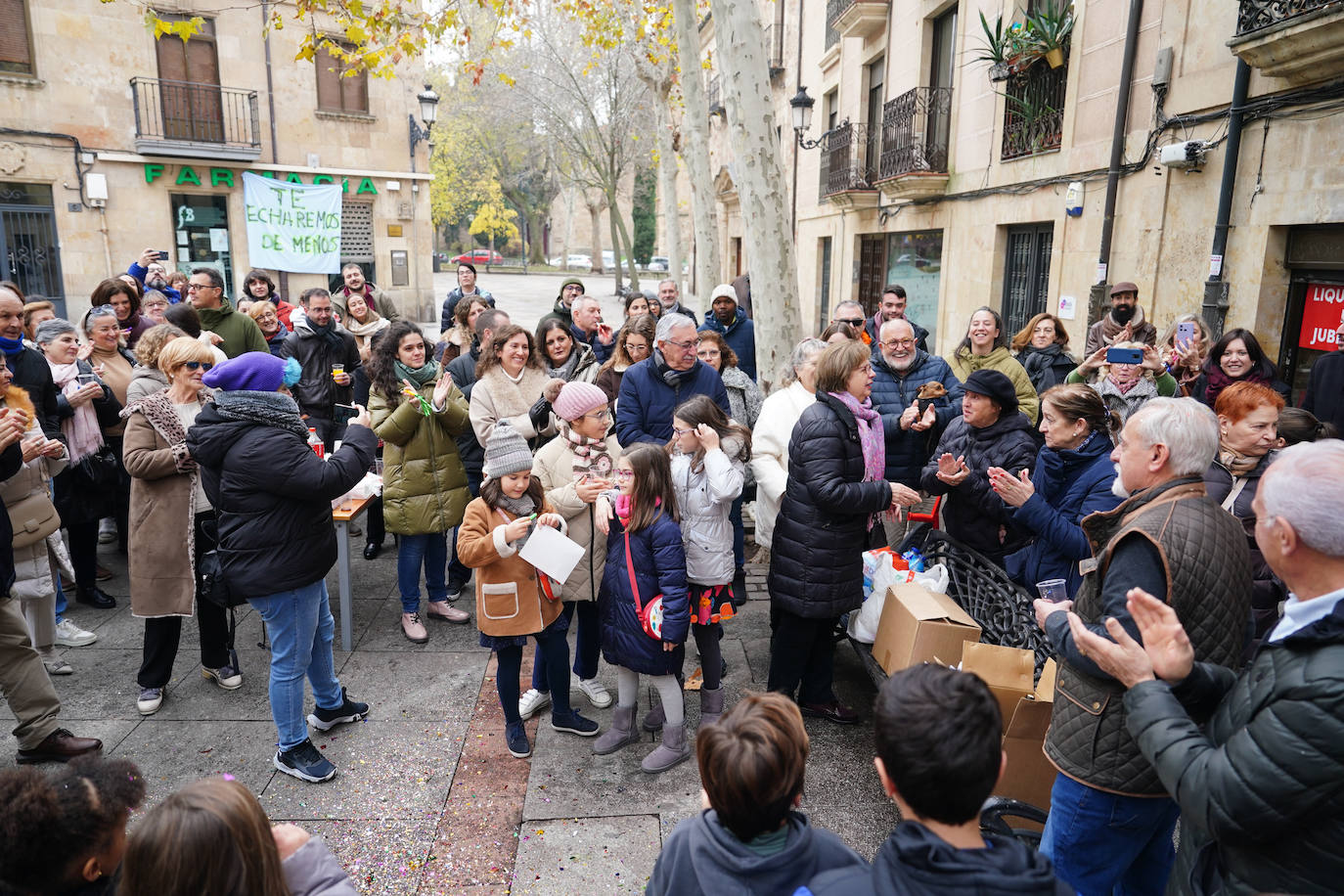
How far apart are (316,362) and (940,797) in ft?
19.8

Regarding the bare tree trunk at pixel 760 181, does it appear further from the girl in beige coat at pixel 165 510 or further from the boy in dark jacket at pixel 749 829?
the boy in dark jacket at pixel 749 829

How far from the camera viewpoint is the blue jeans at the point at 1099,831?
2.24 meters

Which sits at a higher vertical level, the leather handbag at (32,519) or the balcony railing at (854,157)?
the balcony railing at (854,157)

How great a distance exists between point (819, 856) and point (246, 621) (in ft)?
14.9

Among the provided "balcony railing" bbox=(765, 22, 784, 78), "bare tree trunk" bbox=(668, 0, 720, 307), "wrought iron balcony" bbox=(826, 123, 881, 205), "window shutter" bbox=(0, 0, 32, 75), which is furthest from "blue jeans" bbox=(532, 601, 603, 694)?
"balcony railing" bbox=(765, 22, 784, 78)

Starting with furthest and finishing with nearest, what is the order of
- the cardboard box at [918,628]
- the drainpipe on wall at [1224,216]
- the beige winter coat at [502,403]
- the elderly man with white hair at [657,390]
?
the drainpipe on wall at [1224,216]
the beige winter coat at [502,403]
the elderly man with white hair at [657,390]
the cardboard box at [918,628]

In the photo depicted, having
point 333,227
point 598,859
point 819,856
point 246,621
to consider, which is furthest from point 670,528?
point 333,227

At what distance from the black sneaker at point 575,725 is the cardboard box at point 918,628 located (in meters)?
1.41

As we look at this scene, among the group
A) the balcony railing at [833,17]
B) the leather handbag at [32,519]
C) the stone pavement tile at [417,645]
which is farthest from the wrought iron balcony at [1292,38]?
the balcony railing at [833,17]

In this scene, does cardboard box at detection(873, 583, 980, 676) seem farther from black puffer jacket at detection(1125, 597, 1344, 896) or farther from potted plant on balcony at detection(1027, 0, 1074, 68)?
potted plant on balcony at detection(1027, 0, 1074, 68)

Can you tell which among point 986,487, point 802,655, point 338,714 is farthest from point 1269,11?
point 338,714

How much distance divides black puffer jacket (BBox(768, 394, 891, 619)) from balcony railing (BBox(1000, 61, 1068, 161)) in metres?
7.69

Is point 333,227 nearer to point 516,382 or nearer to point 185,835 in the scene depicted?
point 516,382

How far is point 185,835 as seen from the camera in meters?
1.61
